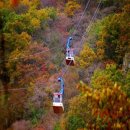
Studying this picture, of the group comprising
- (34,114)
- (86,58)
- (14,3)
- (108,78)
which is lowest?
(34,114)

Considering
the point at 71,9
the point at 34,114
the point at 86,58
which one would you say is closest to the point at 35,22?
the point at 71,9

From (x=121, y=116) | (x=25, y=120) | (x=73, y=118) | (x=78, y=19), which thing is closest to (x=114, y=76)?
(x=73, y=118)

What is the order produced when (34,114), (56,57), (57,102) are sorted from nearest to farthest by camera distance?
(57,102) < (34,114) < (56,57)

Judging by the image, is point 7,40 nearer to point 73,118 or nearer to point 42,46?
point 42,46

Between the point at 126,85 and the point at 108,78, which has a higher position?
the point at 108,78

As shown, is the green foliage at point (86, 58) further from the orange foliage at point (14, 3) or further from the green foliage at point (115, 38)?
the orange foliage at point (14, 3)

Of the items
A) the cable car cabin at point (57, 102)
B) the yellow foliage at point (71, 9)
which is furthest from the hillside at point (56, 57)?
the cable car cabin at point (57, 102)

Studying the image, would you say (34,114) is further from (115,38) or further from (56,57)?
(115,38)

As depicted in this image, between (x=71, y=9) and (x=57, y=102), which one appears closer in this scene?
(x=57, y=102)
